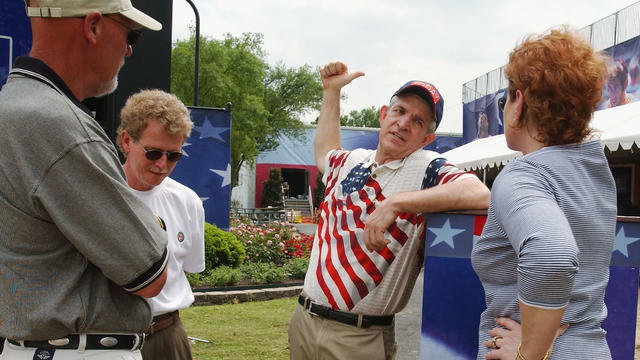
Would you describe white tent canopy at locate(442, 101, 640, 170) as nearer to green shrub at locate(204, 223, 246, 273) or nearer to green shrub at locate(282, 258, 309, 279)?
green shrub at locate(282, 258, 309, 279)

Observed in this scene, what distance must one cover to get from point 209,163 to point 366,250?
23.5 feet

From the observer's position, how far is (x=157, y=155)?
99.2 inches

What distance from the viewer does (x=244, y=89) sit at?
33125 millimetres

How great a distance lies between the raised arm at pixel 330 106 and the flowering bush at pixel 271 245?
275 inches

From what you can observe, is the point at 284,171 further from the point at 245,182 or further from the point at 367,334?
the point at 367,334

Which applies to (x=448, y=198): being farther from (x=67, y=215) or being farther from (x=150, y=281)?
(x=67, y=215)

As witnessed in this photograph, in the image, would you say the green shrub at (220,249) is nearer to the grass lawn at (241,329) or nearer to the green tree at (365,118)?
the grass lawn at (241,329)

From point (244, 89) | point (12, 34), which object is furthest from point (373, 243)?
point (244, 89)

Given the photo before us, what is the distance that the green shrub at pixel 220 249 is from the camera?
8.46 meters

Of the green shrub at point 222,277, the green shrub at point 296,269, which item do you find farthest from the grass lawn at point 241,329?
the green shrub at point 296,269

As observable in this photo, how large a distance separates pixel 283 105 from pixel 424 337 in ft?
121

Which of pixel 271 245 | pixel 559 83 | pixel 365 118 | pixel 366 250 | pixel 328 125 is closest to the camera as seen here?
pixel 559 83

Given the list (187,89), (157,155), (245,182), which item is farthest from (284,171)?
(157,155)

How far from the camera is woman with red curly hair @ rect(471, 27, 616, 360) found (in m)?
1.31
